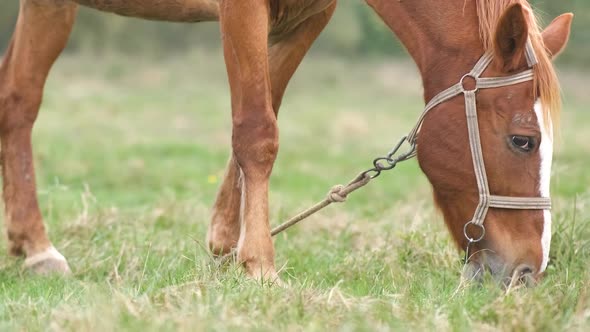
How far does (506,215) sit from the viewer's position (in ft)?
11.8

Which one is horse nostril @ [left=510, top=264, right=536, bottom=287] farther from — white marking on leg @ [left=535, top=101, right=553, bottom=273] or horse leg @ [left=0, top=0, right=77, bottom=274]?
horse leg @ [left=0, top=0, right=77, bottom=274]

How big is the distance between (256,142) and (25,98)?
6.20ft

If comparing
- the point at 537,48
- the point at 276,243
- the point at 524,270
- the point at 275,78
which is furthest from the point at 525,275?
the point at 276,243

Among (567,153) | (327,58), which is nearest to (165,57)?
(327,58)

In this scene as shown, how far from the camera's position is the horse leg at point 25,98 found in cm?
504

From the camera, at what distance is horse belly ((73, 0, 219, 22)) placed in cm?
448

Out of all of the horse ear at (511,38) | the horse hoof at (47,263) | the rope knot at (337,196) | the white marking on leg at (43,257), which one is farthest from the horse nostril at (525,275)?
the white marking on leg at (43,257)

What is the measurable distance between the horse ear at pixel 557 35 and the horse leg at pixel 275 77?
112cm

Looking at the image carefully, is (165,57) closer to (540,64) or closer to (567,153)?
(567,153)

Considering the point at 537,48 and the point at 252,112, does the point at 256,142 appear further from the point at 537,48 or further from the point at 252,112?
the point at 537,48

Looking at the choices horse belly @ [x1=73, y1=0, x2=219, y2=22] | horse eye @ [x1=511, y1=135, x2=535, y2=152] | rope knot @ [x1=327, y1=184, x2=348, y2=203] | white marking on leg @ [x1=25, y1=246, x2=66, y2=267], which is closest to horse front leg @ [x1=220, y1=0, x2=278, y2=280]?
rope knot @ [x1=327, y1=184, x2=348, y2=203]

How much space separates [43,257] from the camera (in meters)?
4.82

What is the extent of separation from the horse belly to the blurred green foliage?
548 inches

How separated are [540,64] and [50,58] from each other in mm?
2855
